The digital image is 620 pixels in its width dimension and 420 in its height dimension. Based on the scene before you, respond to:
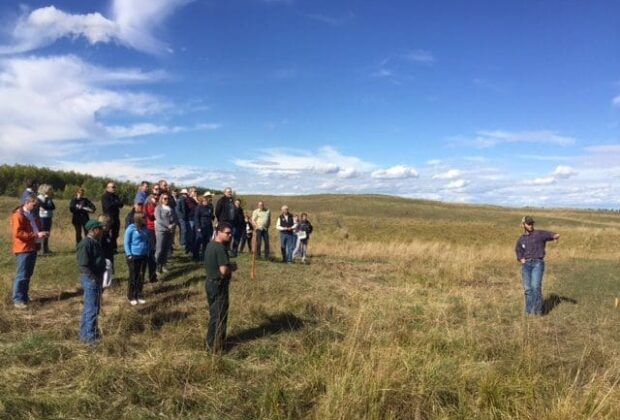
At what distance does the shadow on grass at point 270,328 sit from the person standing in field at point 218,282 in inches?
17.4

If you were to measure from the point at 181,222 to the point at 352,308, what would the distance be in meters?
5.88

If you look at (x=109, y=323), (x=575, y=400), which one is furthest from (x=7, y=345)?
(x=575, y=400)

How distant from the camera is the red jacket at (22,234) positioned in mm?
9359

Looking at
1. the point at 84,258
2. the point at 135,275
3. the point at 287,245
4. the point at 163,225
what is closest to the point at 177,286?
the point at 163,225

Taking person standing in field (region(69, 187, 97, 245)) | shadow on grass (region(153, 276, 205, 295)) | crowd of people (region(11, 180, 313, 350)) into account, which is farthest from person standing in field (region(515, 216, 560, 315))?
person standing in field (region(69, 187, 97, 245))

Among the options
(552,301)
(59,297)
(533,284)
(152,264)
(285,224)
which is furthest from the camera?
(285,224)

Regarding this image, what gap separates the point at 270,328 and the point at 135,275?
2735 millimetres

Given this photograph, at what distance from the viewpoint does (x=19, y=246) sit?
370 inches

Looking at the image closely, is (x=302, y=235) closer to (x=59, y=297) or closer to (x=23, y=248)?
(x=59, y=297)

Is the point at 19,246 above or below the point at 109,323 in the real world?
above

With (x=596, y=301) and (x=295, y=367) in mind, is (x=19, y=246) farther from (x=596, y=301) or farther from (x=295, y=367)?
(x=596, y=301)

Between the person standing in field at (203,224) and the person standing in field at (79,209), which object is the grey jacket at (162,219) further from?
the person standing in field at (79,209)

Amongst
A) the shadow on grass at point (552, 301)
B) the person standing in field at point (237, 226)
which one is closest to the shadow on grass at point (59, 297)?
the person standing in field at point (237, 226)

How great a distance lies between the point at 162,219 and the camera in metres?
11.9
